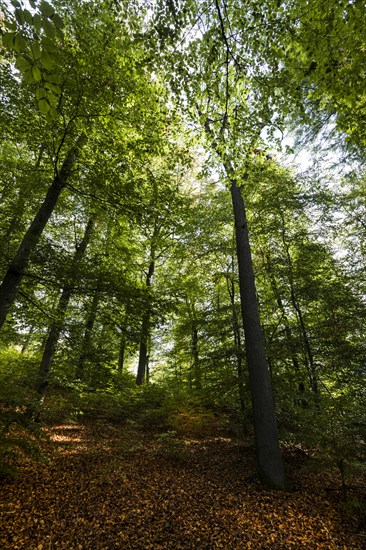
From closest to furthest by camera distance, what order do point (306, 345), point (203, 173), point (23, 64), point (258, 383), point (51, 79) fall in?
point (23, 64) → point (51, 79) → point (258, 383) → point (203, 173) → point (306, 345)

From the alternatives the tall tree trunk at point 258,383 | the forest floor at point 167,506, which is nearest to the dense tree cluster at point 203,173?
the tall tree trunk at point 258,383

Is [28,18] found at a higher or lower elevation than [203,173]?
lower

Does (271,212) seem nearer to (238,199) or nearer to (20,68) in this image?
(238,199)

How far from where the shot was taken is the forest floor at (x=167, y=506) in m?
3.37

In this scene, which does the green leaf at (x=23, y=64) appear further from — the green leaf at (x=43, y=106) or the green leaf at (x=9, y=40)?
the green leaf at (x=43, y=106)

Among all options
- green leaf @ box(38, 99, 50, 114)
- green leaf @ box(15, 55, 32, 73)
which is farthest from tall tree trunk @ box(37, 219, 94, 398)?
green leaf @ box(15, 55, 32, 73)

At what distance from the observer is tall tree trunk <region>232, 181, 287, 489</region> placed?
504 cm

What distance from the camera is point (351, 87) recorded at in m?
3.39

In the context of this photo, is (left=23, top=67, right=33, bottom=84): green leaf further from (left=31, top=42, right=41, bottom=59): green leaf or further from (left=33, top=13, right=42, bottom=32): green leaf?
(left=33, top=13, right=42, bottom=32): green leaf

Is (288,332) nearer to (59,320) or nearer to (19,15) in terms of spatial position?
(59,320)

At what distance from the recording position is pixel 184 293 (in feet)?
19.8

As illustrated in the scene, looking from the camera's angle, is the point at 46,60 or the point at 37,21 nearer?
the point at 37,21

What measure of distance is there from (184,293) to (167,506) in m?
3.86

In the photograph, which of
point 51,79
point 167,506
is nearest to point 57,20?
point 51,79
